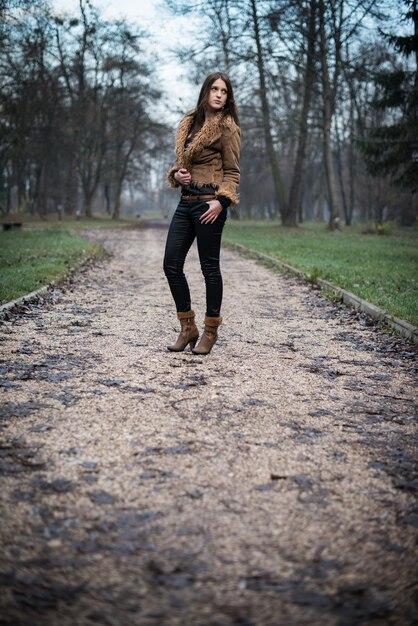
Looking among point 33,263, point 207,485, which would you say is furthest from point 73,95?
point 207,485

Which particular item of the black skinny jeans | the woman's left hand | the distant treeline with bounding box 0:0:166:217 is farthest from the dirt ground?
the distant treeline with bounding box 0:0:166:217

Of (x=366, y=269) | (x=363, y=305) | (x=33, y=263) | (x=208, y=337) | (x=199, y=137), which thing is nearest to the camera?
(x=199, y=137)

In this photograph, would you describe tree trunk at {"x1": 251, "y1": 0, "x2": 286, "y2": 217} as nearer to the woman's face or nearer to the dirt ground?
the woman's face

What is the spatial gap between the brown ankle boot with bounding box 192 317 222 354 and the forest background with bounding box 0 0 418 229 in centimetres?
1200

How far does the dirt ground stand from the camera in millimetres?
1840

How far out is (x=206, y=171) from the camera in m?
4.66

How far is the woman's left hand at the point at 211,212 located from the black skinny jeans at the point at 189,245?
57 mm

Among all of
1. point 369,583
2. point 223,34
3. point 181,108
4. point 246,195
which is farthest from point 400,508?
point 246,195

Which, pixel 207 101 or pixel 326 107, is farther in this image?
pixel 326 107

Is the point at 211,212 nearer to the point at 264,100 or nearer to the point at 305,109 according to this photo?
the point at 305,109

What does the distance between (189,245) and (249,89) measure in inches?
908

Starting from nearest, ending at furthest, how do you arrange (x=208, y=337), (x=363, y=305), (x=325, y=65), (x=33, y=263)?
(x=208, y=337), (x=363, y=305), (x=33, y=263), (x=325, y=65)

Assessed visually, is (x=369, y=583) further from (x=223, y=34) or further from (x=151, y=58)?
(x=151, y=58)

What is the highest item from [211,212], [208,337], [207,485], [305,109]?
[305,109]
